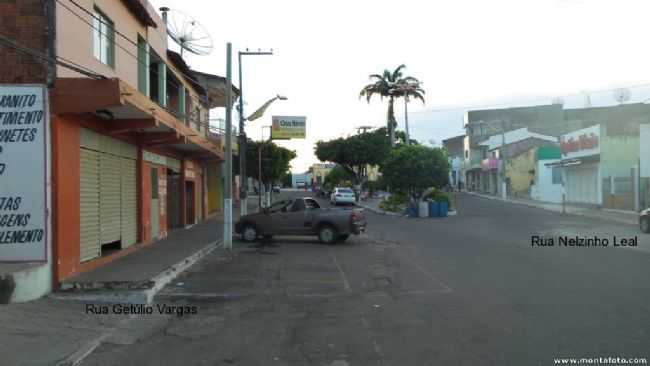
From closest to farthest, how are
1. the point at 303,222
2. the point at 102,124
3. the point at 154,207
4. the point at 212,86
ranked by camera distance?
the point at 102,124
the point at 154,207
the point at 303,222
the point at 212,86

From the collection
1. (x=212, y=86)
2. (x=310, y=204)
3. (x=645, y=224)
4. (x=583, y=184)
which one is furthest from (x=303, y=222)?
(x=583, y=184)

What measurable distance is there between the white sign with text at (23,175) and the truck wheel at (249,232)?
11.3m

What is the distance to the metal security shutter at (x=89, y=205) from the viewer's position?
12.7 m

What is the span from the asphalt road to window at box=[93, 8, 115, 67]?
5.74 m

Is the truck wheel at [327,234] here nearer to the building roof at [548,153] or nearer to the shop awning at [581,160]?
the shop awning at [581,160]

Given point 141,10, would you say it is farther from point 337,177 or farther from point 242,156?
point 337,177

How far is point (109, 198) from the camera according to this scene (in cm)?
1484

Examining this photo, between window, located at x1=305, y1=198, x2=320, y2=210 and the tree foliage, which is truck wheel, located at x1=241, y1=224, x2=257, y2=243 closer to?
window, located at x1=305, y1=198, x2=320, y2=210

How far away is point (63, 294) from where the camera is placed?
1059 cm

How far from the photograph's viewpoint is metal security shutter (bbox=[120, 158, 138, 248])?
16.2 meters

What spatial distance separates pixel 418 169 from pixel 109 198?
25.0 meters

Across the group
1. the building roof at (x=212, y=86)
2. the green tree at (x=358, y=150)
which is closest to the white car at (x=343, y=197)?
the green tree at (x=358, y=150)

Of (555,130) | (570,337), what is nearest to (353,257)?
(570,337)

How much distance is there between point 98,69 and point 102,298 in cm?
623
